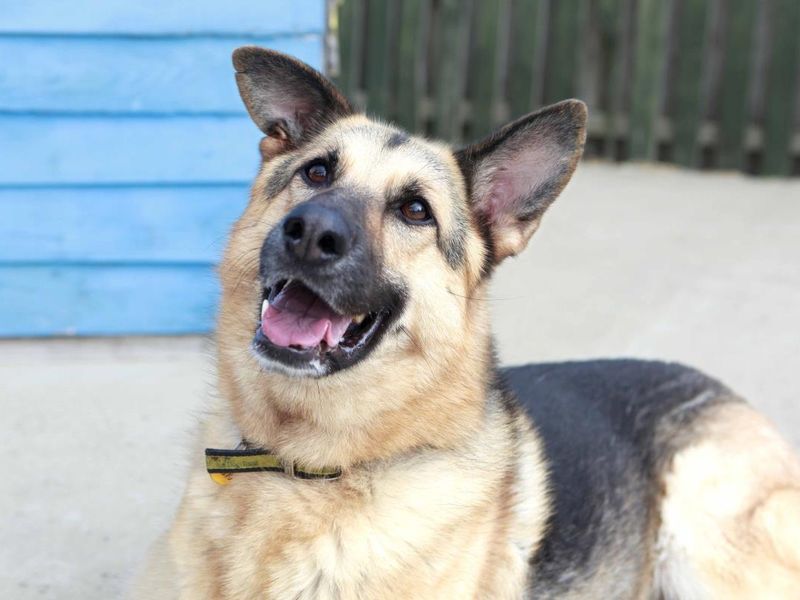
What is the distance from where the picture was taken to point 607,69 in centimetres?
851

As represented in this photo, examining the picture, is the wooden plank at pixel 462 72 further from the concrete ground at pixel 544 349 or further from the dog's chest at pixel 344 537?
the dog's chest at pixel 344 537

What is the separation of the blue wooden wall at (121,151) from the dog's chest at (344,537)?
2.62 meters

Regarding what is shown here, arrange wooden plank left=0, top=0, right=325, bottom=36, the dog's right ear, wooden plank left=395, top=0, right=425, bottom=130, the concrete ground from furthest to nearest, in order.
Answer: wooden plank left=395, top=0, right=425, bottom=130, wooden plank left=0, top=0, right=325, bottom=36, the concrete ground, the dog's right ear

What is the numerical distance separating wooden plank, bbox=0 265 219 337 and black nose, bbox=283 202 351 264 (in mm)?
2548

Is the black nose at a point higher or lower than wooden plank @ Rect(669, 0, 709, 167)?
higher

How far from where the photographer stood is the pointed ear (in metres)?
2.79

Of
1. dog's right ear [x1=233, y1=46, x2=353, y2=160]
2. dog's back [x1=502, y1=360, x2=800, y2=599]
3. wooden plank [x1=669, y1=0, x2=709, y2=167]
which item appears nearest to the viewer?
dog's right ear [x1=233, y1=46, x2=353, y2=160]

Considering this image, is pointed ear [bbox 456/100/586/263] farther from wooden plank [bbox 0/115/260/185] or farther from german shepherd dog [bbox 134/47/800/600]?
wooden plank [bbox 0/115/260/185]

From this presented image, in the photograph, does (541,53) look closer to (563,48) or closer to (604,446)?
(563,48)

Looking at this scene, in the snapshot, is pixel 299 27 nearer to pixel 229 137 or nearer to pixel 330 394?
pixel 229 137

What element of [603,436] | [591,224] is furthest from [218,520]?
[591,224]

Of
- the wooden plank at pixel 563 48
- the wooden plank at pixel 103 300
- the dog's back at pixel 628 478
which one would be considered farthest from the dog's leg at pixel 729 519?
the wooden plank at pixel 563 48

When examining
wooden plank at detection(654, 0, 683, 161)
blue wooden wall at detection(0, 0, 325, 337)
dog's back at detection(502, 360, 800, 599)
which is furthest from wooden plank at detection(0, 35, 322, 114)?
wooden plank at detection(654, 0, 683, 161)

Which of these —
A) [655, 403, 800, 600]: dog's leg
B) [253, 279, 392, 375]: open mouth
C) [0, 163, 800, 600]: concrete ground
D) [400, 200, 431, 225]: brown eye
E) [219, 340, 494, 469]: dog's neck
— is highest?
→ [400, 200, 431, 225]: brown eye
